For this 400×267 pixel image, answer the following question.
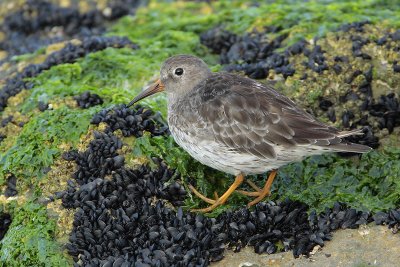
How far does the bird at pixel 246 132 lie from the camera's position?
22.0ft

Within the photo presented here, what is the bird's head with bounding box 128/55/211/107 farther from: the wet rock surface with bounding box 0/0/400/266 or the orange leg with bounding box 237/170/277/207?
the orange leg with bounding box 237/170/277/207

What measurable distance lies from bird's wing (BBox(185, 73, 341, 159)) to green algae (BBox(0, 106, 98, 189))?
1.54 meters

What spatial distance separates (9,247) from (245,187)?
9.59ft

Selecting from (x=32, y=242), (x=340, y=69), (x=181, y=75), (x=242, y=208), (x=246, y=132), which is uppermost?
(x=181, y=75)

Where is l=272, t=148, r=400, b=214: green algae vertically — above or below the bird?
below

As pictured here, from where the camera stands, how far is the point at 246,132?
6832 millimetres

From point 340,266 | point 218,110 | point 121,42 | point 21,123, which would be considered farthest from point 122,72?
point 340,266

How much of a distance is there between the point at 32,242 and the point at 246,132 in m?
2.68

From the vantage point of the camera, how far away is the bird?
264 inches

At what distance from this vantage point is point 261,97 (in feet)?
23.0

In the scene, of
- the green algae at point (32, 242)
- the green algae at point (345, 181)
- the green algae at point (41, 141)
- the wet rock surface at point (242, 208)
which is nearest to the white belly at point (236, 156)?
the wet rock surface at point (242, 208)

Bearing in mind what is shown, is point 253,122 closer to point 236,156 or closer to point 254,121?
point 254,121

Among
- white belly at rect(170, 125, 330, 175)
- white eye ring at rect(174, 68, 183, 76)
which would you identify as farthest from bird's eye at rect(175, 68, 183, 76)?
white belly at rect(170, 125, 330, 175)

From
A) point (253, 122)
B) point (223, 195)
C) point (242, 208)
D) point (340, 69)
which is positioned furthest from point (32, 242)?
point (340, 69)
